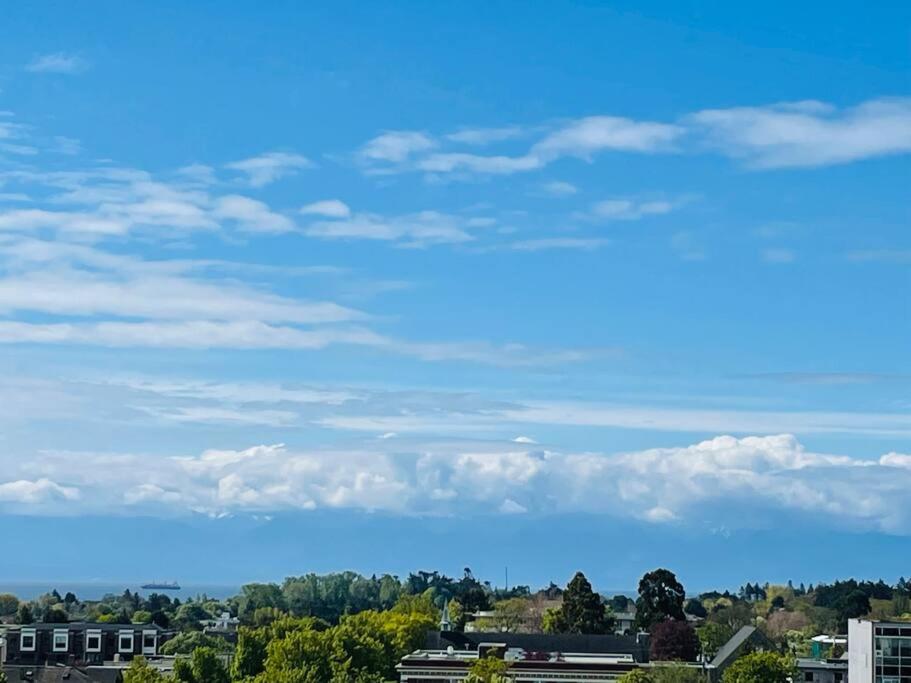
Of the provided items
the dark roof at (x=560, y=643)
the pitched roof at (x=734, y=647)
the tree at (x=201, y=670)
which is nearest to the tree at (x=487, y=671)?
the tree at (x=201, y=670)

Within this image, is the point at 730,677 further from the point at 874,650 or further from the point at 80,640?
the point at 80,640

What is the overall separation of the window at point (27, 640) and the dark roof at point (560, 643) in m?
32.8

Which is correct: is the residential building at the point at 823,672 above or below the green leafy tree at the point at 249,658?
below

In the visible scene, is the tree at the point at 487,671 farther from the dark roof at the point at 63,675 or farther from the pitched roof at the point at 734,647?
the pitched roof at the point at 734,647

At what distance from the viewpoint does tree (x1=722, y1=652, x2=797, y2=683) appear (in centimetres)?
10756

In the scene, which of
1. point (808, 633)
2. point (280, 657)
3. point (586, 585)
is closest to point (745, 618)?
point (808, 633)

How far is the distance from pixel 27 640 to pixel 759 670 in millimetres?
58813

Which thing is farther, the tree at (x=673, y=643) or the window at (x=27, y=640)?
the tree at (x=673, y=643)

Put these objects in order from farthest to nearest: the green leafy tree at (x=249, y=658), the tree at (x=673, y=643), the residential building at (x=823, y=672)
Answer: the tree at (x=673, y=643) < the residential building at (x=823, y=672) < the green leafy tree at (x=249, y=658)

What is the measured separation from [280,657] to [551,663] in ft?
81.7

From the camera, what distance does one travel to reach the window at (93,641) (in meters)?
133

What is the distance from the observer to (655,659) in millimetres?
138250

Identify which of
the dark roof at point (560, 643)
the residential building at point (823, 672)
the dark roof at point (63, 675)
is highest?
the dark roof at point (560, 643)

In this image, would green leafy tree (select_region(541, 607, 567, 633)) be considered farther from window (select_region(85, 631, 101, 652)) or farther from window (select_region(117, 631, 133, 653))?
window (select_region(85, 631, 101, 652))
